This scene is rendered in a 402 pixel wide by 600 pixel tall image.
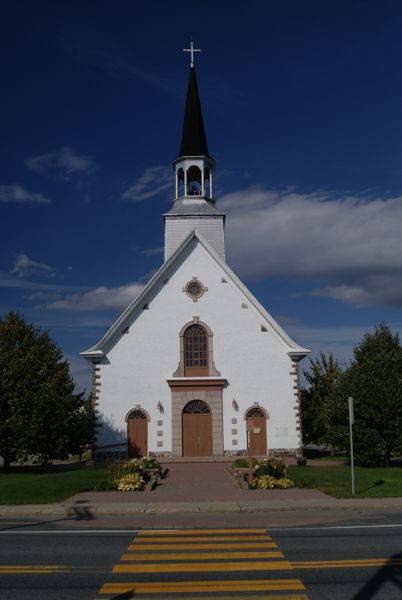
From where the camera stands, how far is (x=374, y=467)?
25.1 meters

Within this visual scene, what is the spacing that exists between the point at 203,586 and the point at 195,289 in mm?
21779

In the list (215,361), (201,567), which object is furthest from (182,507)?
(215,361)

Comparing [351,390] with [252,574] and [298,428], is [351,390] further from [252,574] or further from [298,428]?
[252,574]

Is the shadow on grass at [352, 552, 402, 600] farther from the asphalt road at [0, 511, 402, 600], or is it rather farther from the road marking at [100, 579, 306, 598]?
the road marking at [100, 579, 306, 598]

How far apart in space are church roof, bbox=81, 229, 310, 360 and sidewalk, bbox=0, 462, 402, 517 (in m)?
10.4

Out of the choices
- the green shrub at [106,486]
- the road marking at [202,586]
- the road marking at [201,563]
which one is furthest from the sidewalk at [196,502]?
the road marking at [202,586]

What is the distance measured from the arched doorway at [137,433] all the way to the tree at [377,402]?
A: 380 inches

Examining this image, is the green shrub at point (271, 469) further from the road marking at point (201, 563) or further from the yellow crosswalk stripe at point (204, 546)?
the yellow crosswalk stripe at point (204, 546)

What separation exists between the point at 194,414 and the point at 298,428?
5.16m

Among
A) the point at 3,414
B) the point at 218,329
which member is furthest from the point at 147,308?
the point at 3,414

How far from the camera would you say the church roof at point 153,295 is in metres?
28.1

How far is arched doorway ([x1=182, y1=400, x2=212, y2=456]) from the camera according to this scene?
2752cm

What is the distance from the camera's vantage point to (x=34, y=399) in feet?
81.7

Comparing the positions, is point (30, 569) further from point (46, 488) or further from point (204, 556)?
point (46, 488)
